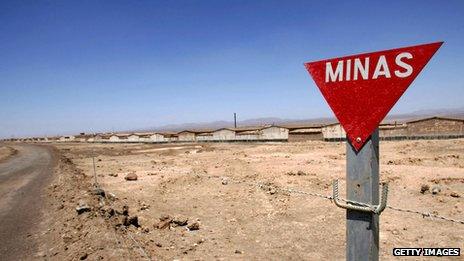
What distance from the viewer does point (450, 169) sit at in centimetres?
2041

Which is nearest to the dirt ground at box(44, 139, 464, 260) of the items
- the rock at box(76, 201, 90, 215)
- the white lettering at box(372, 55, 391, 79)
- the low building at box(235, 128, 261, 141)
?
the rock at box(76, 201, 90, 215)

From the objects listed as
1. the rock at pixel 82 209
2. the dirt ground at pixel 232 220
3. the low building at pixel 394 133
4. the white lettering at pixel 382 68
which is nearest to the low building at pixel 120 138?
the low building at pixel 394 133

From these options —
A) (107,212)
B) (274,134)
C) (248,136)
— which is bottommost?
(107,212)

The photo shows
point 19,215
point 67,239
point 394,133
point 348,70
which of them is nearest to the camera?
point 348,70

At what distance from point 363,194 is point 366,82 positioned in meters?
0.90

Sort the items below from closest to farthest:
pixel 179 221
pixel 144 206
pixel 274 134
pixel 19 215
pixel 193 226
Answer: pixel 193 226 < pixel 179 221 < pixel 19 215 < pixel 144 206 < pixel 274 134

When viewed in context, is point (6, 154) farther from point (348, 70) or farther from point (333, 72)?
point (348, 70)

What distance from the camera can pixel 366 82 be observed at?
8.55ft

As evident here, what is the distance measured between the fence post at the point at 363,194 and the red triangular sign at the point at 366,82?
9 centimetres

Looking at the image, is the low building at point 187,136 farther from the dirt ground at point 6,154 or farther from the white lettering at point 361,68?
the white lettering at point 361,68

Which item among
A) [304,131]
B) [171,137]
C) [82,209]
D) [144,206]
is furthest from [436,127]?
[171,137]

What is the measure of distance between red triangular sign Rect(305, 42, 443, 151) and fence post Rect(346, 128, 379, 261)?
9 cm

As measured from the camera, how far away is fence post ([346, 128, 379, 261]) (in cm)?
263

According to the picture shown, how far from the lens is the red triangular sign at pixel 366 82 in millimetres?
2400
